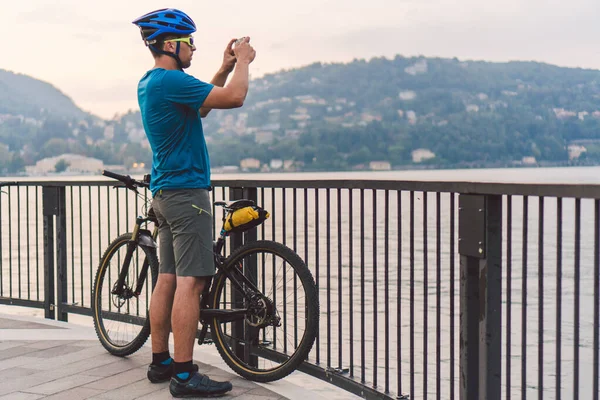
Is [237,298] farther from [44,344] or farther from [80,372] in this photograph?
[44,344]

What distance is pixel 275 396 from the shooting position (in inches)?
139

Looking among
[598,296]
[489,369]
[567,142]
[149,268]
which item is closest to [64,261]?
[149,268]

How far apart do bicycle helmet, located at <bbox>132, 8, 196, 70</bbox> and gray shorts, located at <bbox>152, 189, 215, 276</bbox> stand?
0.62 metres

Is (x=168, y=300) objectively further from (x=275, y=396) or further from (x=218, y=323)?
(x=275, y=396)

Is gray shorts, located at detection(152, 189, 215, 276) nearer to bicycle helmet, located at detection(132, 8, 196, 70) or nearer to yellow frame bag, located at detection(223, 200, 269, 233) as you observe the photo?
yellow frame bag, located at detection(223, 200, 269, 233)

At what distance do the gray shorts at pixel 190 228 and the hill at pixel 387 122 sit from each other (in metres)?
95.5

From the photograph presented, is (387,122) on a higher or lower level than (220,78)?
higher

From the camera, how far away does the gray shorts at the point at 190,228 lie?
345 cm

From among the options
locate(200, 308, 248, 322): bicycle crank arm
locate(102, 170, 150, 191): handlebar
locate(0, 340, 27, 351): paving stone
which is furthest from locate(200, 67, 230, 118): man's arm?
locate(0, 340, 27, 351): paving stone

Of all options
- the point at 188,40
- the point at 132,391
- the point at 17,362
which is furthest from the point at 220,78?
the point at 17,362

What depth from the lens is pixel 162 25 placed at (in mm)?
3400

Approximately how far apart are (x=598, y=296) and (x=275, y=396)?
1.63 m

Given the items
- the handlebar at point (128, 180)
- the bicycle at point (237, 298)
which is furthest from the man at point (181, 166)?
the handlebar at point (128, 180)

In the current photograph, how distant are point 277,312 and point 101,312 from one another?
134 centimetres
